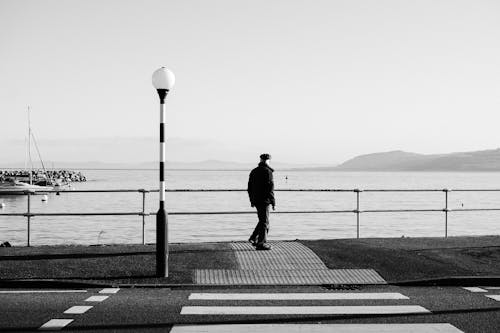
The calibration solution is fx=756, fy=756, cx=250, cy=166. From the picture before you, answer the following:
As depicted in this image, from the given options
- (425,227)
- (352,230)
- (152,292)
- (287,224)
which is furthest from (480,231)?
(152,292)

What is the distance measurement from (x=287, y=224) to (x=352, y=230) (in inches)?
185

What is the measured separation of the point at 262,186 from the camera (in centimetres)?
1514

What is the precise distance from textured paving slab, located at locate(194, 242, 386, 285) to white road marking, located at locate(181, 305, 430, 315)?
1889 millimetres

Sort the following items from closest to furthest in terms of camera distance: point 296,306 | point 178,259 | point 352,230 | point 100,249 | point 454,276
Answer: point 296,306, point 454,276, point 178,259, point 100,249, point 352,230

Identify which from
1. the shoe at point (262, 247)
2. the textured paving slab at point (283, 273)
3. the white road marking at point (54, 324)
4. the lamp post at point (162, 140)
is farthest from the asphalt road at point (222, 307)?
the shoe at point (262, 247)

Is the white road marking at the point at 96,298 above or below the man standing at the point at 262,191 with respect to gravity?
below

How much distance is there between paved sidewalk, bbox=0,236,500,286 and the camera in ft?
39.1

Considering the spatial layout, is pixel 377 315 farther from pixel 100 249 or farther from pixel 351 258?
pixel 100 249

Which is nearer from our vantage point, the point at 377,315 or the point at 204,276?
the point at 377,315

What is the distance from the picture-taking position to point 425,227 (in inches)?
1893

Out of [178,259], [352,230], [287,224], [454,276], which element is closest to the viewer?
[454,276]

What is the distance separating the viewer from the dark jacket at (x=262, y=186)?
595 inches

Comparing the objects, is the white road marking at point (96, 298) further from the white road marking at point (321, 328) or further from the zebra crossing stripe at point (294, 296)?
the white road marking at point (321, 328)

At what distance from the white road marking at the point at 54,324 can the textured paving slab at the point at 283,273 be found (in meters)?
3.22
